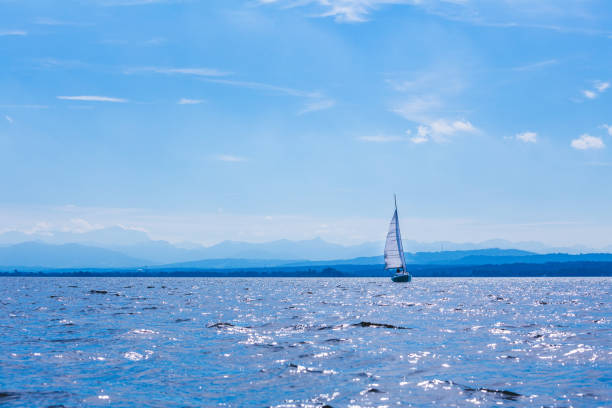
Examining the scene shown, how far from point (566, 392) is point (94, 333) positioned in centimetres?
2842

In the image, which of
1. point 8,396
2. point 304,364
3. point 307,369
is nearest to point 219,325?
point 304,364

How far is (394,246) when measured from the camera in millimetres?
159875

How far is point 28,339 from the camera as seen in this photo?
33.2 m

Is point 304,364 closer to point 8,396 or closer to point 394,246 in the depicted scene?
point 8,396

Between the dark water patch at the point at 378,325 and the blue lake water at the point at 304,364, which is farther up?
the blue lake water at the point at 304,364

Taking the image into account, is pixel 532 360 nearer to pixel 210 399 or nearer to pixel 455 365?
pixel 455 365

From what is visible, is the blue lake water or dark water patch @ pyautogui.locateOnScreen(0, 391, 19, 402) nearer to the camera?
dark water patch @ pyautogui.locateOnScreen(0, 391, 19, 402)

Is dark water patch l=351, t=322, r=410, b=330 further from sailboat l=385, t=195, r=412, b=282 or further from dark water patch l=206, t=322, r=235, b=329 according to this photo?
sailboat l=385, t=195, r=412, b=282

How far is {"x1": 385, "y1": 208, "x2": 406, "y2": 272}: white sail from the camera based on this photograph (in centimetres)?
15862

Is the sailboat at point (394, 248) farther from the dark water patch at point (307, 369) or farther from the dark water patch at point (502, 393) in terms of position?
the dark water patch at point (502, 393)

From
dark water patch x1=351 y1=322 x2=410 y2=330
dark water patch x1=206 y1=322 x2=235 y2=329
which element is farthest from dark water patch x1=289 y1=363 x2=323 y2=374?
dark water patch x1=206 y1=322 x2=235 y2=329

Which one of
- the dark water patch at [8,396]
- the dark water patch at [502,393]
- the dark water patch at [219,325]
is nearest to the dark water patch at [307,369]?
the dark water patch at [502,393]

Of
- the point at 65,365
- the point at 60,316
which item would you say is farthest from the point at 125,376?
the point at 60,316

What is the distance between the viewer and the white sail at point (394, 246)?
158625mm
